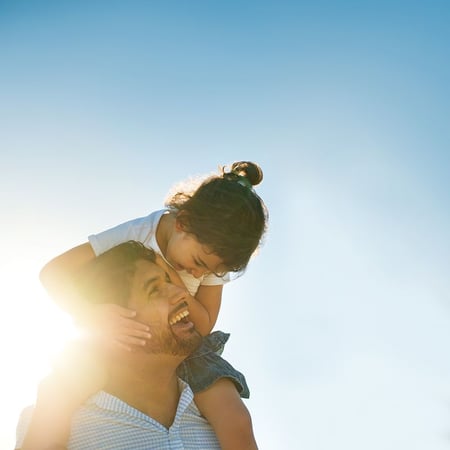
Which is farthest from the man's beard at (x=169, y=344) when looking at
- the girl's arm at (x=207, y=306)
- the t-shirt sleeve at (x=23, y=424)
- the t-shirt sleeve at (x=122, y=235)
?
the t-shirt sleeve at (x=122, y=235)

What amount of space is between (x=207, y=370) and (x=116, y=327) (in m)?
0.82

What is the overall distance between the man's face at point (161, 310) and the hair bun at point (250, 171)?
2088 millimetres

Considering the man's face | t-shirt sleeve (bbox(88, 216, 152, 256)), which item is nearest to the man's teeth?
the man's face

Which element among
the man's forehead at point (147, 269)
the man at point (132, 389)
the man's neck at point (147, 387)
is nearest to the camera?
the man at point (132, 389)

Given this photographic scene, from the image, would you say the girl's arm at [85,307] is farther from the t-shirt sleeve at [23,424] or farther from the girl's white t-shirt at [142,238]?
the t-shirt sleeve at [23,424]

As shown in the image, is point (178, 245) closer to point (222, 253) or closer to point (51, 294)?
point (222, 253)

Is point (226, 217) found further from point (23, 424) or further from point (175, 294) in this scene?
point (23, 424)

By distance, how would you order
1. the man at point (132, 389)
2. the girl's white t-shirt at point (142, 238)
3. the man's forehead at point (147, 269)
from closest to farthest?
the man at point (132, 389)
the man's forehead at point (147, 269)
the girl's white t-shirt at point (142, 238)

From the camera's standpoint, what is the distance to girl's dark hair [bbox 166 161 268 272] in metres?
5.64

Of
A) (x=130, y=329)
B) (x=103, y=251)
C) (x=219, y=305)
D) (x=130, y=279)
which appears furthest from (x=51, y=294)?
(x=219, y=305)

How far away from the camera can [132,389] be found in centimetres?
421

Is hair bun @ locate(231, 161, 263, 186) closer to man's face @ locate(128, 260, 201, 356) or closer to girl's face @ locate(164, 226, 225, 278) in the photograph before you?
girl's face @ locate(164, 226, 225, 278)

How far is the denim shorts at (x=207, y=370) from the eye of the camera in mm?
4500

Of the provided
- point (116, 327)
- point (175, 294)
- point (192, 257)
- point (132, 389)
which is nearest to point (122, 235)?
point (192, 257)
